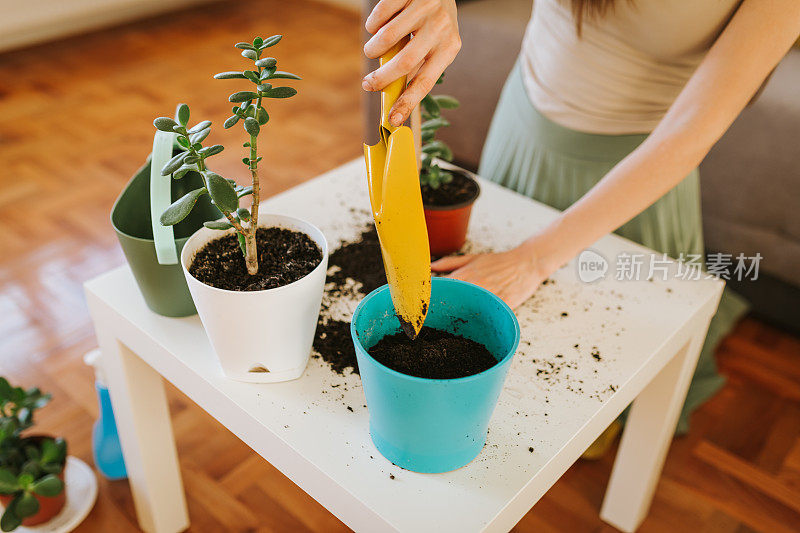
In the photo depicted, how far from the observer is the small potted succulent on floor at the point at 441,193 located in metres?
0.84

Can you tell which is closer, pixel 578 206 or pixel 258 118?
pixel 258 118

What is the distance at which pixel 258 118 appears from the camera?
0.61 metres

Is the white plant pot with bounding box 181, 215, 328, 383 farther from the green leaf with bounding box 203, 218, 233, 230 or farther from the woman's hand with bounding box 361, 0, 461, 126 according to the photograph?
the woman's hand with bounding box 361, 0, 461, 126

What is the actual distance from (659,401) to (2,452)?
96 cm

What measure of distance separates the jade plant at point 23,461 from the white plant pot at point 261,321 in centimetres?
51

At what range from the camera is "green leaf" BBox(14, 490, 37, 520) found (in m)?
0.99

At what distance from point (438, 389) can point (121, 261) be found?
1447 millimetres

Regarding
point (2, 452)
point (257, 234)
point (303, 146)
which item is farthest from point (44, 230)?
point (257, 234)

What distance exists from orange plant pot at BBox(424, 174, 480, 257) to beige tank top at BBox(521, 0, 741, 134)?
0.31 m

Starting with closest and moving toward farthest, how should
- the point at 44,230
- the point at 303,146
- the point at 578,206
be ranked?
1. the point at 578,206
2. the point at 44,230
3. the point at 303,146

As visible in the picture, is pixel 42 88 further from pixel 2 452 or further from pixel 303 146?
pixel 2 452

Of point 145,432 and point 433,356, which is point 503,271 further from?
point 145,432

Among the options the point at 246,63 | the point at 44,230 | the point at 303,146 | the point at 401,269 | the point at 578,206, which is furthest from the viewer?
the point at 246,63

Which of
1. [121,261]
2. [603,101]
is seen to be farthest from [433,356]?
[121,261]
